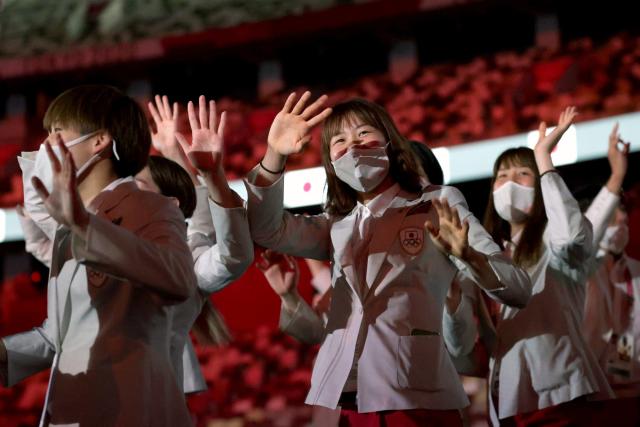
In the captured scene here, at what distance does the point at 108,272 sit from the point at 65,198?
0.17 m

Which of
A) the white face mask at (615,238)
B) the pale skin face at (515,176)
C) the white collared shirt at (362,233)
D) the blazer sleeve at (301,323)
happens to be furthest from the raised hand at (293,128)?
the white face mask at (615,238)

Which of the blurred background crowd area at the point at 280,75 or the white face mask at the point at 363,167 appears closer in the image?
the white face mask at the point at 363,167

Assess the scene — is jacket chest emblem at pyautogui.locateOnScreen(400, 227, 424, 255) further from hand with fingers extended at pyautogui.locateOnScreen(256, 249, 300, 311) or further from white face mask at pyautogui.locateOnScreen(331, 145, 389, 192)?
hand with fingers extended at pyautogui.locateOnScreen(256, 249, 300, 311)

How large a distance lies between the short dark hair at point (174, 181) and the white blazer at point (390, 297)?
24.2 inches

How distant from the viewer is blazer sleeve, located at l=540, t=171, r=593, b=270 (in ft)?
9.02

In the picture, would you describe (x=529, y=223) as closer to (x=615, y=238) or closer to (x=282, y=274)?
(x=282, y=274)

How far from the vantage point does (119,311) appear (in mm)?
1865

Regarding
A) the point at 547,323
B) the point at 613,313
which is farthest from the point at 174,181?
the point at 613,313

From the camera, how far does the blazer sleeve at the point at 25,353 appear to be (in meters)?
2.13

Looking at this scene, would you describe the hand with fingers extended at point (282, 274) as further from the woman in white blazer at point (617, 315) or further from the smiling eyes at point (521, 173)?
the woman in white blazer at point (617, 315)

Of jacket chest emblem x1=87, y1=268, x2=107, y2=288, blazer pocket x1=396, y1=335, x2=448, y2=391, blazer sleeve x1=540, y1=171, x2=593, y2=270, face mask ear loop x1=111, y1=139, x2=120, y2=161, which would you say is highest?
face mask ear loop x1=111, y1=139, x2=120, y2=161

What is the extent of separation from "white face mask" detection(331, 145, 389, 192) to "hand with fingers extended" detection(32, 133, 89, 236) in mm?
796

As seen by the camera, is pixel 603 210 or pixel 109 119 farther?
pixel 603 210

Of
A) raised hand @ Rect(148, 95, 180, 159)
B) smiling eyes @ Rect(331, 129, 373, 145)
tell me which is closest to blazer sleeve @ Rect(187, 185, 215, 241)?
raised hand @ Rect(148, 95, 180, 159)
